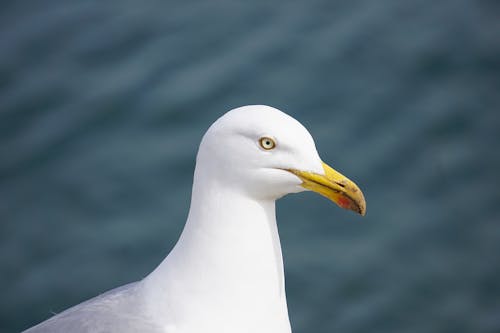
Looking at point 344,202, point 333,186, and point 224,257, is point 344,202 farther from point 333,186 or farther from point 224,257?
point 224,257

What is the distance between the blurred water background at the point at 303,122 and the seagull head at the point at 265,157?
2.04 meters

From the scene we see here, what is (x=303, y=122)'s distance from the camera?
5.81m

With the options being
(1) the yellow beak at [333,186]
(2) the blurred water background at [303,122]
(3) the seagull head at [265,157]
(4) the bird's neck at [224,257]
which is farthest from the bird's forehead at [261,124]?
(2) the blurred water background at [303,122]

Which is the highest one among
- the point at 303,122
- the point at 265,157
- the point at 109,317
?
the point at 303,122

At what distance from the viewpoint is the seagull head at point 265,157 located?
9.91ft

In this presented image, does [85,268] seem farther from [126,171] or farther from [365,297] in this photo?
[365,297]

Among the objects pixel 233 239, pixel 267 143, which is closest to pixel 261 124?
pixel 267 143

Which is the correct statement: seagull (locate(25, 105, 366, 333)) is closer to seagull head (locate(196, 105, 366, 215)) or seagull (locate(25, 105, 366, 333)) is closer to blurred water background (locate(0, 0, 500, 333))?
seagull head (locate(196, 105, 366, 215))

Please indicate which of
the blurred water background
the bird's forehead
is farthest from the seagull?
the blurred water background

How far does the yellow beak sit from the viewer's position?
121 inches

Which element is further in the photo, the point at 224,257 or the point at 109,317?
the point at 109,317

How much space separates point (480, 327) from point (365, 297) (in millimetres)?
624

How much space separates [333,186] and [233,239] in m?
0.40

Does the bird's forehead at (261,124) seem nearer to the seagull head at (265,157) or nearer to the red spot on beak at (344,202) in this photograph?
the seagull head at (265,157)
